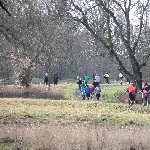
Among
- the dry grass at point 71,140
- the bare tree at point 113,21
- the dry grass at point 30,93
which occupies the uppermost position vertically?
the bare tree at point 113,21

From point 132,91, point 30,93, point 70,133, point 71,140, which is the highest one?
point 132,91

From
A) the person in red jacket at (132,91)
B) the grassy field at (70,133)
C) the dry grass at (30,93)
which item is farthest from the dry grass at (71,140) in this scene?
the dry grass at (30,93)

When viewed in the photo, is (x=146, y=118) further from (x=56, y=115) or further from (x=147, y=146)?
(x=147, y=146)

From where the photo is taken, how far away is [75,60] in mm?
79062

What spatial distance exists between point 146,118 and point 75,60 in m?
55.8

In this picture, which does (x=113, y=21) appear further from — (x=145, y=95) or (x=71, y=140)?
(x=71, y=140)

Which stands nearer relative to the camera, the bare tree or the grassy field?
the grassy field

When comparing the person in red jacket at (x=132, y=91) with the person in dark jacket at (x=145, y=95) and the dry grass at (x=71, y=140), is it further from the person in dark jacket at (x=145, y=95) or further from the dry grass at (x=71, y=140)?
the dry grass at (x=71, y=140)

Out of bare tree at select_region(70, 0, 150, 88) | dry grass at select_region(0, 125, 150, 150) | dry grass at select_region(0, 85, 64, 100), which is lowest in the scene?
dry grass at select_region(0, 125, 150, 150)

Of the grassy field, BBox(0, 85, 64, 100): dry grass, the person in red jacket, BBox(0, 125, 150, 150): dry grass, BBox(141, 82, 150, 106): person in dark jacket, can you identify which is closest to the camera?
BBox(0, 125, 150, 150): dry grass

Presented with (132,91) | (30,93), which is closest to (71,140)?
(132,91)

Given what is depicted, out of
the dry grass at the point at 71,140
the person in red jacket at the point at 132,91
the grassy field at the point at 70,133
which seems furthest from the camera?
the person in red jacket at the point at 132,91

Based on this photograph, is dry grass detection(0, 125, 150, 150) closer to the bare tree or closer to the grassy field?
the grassy field

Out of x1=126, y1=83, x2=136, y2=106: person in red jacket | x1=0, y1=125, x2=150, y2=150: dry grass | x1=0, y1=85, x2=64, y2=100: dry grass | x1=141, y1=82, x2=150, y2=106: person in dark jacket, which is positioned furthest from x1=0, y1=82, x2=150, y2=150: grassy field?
x1=0, y1=85, x2=64, y2=100: dry grass
